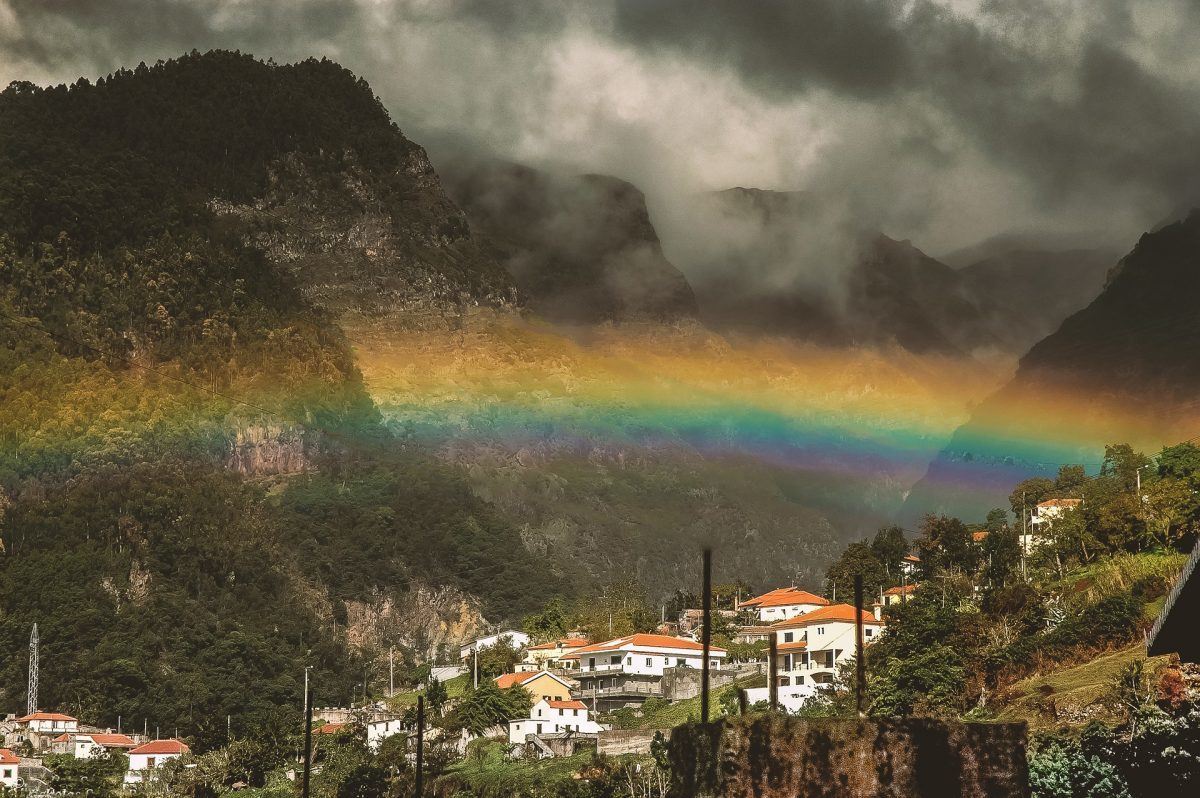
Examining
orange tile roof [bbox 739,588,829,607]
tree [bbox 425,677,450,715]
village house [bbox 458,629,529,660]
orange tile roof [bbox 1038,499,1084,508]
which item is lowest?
tree [bbox 425,677,450,715]

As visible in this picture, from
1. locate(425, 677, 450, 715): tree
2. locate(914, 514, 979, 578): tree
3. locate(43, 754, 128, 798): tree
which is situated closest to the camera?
locate(43, 754, 128, 798): tree

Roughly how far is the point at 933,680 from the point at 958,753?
4824cm

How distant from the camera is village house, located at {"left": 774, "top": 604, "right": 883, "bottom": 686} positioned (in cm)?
8492

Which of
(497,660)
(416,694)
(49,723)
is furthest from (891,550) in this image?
(49,723)

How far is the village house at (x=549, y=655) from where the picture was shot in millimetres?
106875

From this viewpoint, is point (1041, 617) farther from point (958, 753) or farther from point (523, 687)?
point (958, 753)

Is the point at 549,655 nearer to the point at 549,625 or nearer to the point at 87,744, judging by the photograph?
the point at 549,625

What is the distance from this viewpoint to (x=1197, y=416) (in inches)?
5758

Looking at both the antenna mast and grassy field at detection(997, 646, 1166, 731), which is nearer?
grassy field at detection(997, 646, 1166, 731)

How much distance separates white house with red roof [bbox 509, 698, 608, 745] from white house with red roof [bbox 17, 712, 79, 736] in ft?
160

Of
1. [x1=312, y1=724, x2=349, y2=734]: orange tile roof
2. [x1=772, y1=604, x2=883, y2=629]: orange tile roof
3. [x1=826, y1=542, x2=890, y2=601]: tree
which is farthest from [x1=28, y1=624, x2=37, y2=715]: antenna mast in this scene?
[x1=772, y1=604, x2=883, y2=629]: orange tile roof

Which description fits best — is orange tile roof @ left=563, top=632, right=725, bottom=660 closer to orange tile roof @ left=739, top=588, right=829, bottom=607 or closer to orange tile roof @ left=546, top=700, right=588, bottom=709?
orange tile roof @ left=739, top=588, right=829, bottom=607

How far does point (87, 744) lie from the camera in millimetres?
113938

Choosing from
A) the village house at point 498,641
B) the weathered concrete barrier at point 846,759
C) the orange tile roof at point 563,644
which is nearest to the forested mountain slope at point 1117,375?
the village house at point 498,641
